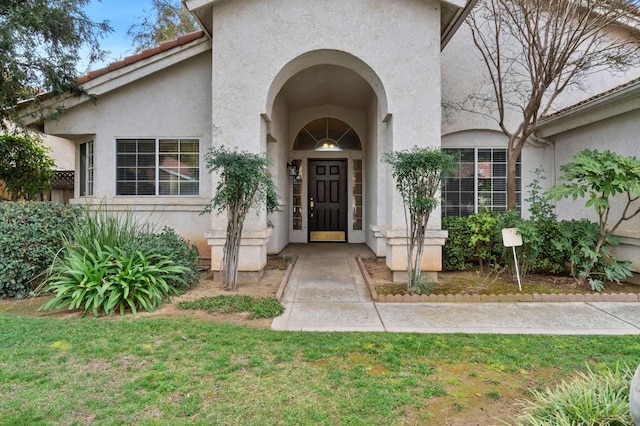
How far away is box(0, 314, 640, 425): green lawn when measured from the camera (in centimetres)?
290

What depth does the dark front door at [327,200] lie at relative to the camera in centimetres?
1252

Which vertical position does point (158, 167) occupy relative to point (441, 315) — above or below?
above

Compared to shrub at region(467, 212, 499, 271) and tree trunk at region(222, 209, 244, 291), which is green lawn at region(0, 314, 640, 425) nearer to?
tree trunk at region(222, 209, 244, 291)

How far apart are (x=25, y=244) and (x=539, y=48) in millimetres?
9614

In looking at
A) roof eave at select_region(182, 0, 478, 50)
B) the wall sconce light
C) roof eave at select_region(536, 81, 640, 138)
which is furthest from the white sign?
the wall sconce light

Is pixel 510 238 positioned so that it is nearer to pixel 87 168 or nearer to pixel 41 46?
pixel 87 168

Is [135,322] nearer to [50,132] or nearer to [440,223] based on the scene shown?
[440,223]

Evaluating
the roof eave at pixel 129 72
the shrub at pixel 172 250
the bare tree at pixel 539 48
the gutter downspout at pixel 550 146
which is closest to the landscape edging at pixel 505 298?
the bare tree at pixel 539 48

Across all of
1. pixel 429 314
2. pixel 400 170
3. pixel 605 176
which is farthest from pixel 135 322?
pixel 605 176

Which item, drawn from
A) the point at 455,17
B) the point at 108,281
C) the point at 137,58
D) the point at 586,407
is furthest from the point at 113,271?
the point at 455,17

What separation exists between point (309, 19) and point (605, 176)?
563 centimetres

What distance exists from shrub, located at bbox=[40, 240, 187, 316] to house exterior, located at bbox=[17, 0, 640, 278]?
5.06 feet

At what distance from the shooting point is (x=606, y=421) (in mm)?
2379

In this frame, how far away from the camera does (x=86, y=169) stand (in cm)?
910
